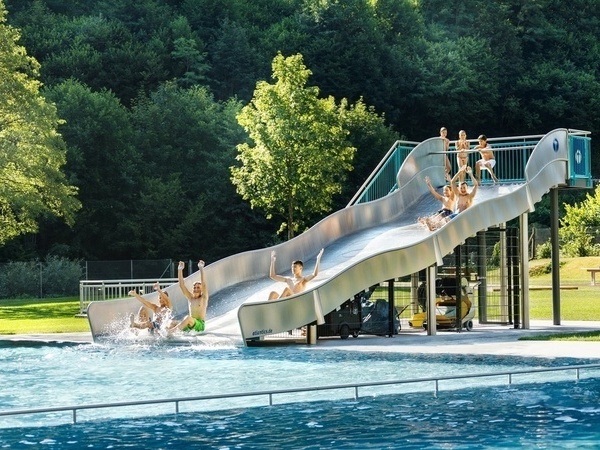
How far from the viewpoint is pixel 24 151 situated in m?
45.4

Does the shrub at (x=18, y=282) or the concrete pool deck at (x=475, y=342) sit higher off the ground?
the shrub at (x=18, y=282)

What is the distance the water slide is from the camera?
24.0 meters

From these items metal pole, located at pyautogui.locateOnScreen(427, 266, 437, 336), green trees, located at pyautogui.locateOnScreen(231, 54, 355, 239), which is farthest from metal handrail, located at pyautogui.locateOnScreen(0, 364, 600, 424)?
green trees, located at pyautogui.locateOnScreen(231, 54, 355, 239)

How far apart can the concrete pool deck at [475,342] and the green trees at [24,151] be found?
18.1 metres

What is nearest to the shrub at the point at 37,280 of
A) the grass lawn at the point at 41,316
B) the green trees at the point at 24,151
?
the grass lawn at the point at 41,316

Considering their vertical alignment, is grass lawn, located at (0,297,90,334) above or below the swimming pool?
above

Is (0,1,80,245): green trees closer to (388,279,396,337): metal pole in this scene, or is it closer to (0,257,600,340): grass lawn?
(0,257,600,340): grass lawn

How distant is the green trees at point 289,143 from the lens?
51.4 meters

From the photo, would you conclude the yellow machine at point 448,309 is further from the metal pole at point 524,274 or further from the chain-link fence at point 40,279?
the chain-link fence at point 40,279

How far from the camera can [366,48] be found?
7781 centimetres

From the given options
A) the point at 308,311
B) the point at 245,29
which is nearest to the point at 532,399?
the point at 308,311

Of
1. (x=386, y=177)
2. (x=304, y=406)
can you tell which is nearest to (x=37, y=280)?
(x=386, y=177)

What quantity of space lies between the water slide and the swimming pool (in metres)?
2.59

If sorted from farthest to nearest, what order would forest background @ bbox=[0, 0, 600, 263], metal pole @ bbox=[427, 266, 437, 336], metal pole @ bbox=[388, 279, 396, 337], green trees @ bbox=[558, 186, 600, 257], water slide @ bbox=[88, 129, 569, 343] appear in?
1. forest background @ bbox=[0, 0, 600, 263]
2. green trees @ bbox=[558, 186, 600, 257]
3. metal pole @ bbox=[427, 266, 437, 336]
4. metal pole @ bbox=[388, 279, 396, 337]
5. water slide @ bbox=[88, 129, 569, 343]
